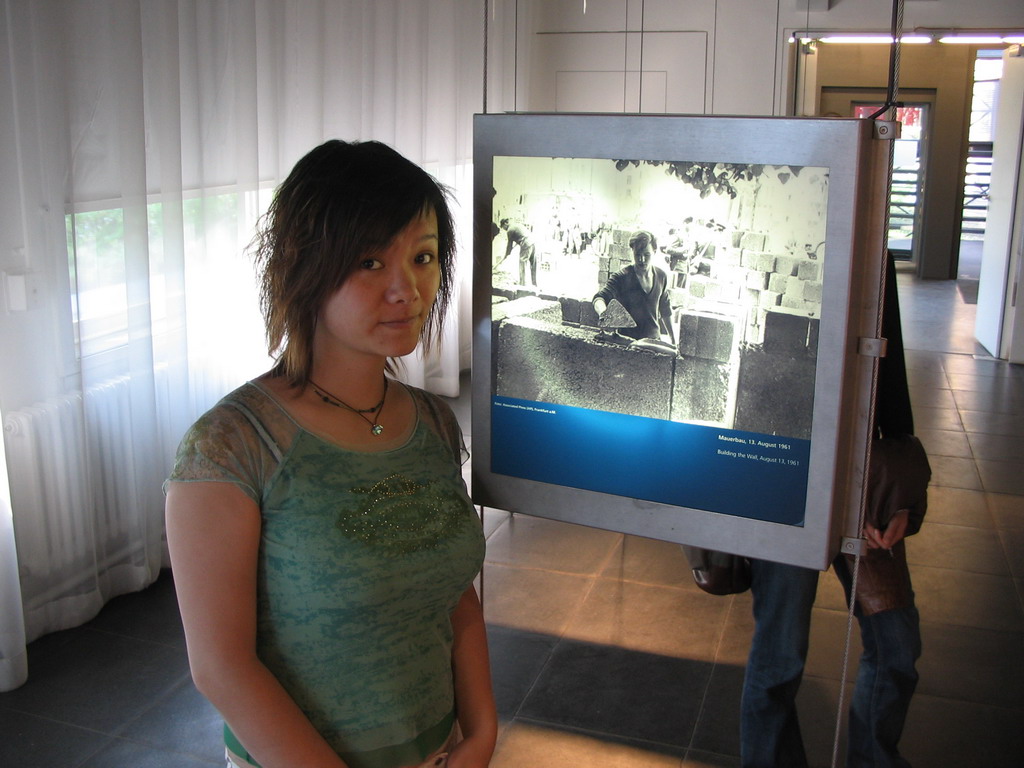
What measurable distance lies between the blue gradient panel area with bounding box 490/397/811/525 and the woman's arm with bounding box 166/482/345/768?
2.15 feet

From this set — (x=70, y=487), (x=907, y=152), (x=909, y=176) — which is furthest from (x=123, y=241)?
(x=907, y=152)

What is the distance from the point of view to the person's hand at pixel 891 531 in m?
2.30

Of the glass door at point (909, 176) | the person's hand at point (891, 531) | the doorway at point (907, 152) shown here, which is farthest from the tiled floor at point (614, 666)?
the glass door at point (909, 176)

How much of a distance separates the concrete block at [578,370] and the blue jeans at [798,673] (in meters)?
0.87

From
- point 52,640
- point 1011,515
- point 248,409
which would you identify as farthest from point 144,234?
point 1011,515

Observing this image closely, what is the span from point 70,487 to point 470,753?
9.56 ft

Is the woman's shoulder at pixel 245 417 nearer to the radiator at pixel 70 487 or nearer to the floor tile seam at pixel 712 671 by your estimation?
the floor tile seam at pixel 712 671

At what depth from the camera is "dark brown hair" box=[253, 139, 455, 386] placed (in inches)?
54.0

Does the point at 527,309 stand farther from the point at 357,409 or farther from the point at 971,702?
the point at 971,702

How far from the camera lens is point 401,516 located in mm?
1425

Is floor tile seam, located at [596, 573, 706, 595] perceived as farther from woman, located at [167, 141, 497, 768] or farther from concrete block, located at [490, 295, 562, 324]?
woman, located at [167, 141, 497, 768]

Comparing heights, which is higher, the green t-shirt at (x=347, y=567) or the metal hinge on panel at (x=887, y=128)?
the metal hinge on panel at (x=887, y=128)

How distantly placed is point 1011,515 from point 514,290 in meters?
4.52

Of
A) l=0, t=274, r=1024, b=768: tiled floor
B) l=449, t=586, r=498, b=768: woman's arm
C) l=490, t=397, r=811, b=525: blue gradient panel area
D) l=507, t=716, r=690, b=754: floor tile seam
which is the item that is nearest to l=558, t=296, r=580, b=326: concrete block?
l=490, t=397, r=811, b=525: blue gradient panel area
